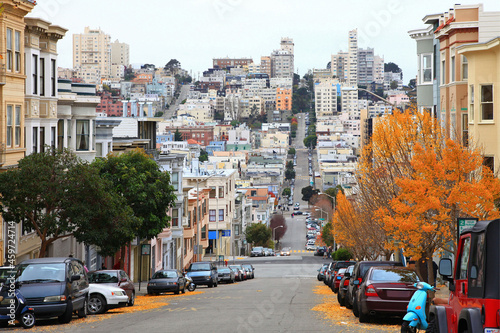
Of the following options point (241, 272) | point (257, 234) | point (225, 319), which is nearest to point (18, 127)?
point (225, 319)

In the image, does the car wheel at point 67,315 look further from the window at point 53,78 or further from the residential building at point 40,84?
the window at point 53,78

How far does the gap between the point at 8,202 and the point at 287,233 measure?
6020 inches

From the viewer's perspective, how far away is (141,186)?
35.2 m

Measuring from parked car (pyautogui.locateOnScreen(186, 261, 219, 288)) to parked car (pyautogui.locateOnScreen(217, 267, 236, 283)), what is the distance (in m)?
5.36

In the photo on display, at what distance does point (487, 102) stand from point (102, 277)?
1674 cm

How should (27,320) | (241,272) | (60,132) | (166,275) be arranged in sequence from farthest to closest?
1. (241,272)
2. (60,132)
3. (166,275)
4. (27,320)

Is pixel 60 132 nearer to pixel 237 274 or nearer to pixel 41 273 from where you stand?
pixel 41 273

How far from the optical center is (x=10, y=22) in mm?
28734

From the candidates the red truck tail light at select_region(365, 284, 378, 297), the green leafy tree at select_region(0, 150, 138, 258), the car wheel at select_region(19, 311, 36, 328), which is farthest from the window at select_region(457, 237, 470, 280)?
the green leafy tree at select_region(0, 150, 138, 258)

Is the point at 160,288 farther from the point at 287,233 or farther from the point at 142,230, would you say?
the point at 287,233

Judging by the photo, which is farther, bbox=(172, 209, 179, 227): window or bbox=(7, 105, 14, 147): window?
bbox=(172, 209, 179, 227): window

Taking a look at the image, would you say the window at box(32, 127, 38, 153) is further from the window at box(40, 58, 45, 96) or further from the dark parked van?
the dark parked van

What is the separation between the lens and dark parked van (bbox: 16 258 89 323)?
18453 millimetres

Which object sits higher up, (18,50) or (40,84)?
(18,50)
